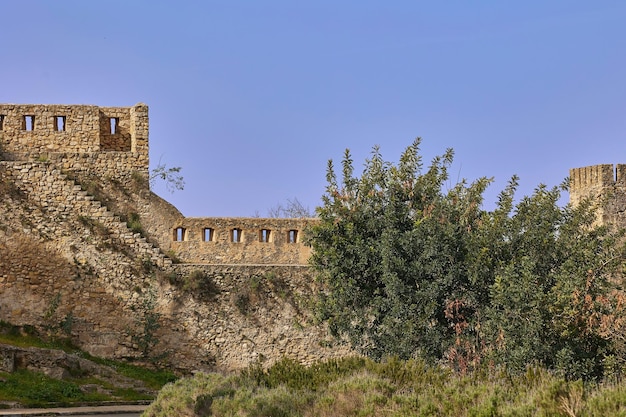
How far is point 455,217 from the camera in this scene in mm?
28875

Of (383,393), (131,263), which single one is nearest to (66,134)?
(131,263)

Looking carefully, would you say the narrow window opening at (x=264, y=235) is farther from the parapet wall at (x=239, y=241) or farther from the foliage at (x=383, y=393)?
the foliage at (x=383, y=393)

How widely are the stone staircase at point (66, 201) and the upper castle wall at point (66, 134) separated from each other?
80.3 inches

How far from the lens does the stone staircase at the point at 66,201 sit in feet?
123

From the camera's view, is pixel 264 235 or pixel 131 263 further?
pixel 264 235

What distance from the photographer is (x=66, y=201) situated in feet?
123

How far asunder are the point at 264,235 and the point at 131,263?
4.69m

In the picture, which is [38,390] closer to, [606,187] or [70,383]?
[70,383]

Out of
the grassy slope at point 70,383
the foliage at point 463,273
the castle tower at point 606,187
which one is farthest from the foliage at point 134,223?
the castle tower at point 606,187

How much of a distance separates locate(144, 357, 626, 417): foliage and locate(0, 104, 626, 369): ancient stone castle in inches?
288

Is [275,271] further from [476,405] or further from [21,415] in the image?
[476,405]

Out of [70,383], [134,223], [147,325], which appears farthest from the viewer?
[134,223]

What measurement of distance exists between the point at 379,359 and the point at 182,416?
203 inches

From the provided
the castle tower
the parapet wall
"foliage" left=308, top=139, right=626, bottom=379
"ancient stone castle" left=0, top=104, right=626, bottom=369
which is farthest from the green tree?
the castle tower
